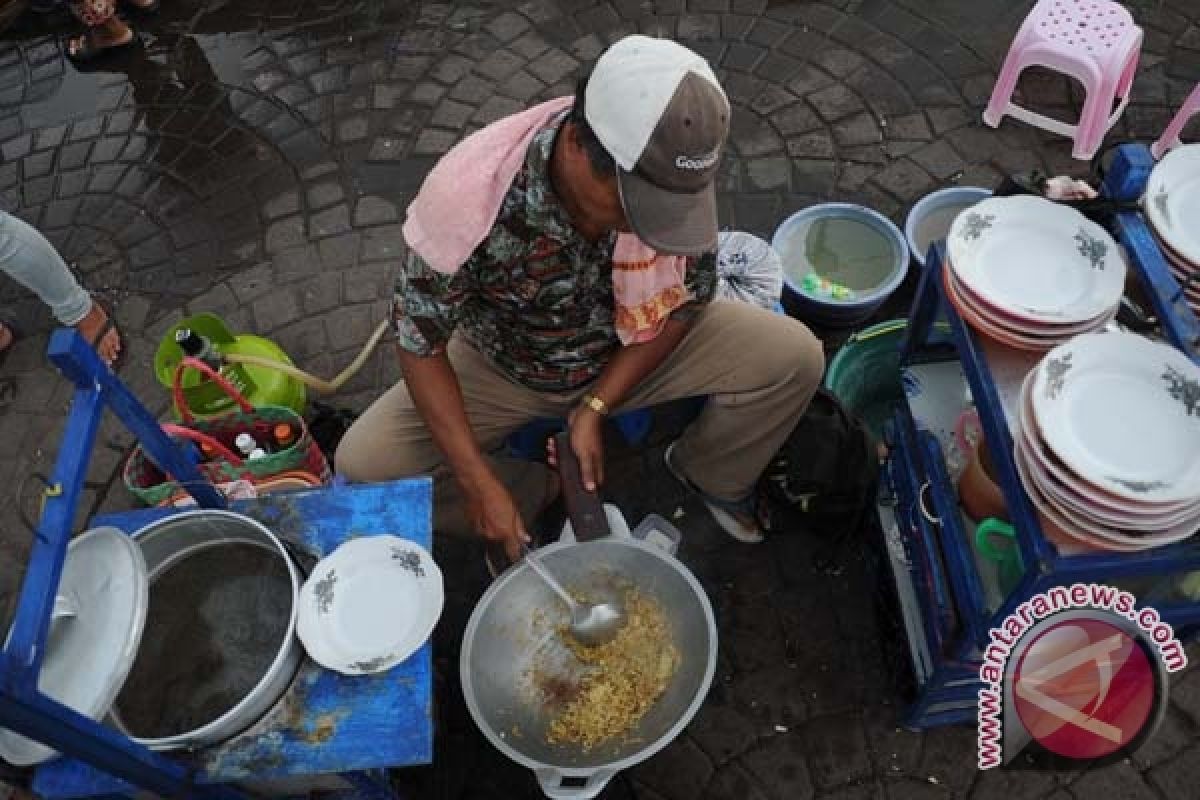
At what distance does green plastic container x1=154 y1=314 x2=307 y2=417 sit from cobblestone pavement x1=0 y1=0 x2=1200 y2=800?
457 mm

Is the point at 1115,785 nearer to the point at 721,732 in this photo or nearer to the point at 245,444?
the point at 721,732

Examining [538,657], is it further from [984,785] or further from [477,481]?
[984,785]

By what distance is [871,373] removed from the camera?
3.67 metres

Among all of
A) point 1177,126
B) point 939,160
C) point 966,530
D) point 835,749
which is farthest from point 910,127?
point 835,749

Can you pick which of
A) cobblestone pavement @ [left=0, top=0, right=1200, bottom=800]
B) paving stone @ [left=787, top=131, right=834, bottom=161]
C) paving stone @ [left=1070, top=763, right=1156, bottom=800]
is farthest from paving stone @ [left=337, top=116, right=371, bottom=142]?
paving stone @ [left=1070, top=763, right=1156, bottom=800]

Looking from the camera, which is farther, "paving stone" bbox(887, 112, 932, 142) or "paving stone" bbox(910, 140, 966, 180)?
"paving stone" bbox(887, 112, 932, 142)

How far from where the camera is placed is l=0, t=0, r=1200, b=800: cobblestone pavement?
3.09 metres

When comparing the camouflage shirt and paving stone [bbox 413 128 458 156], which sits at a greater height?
the camouflage shirt

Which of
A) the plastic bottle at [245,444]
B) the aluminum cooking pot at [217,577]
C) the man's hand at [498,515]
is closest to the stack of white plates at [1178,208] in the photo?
the man's hand at [498,515]

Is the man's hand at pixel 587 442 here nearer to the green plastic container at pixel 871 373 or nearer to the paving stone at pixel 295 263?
the green plastic container at pixel 871 373

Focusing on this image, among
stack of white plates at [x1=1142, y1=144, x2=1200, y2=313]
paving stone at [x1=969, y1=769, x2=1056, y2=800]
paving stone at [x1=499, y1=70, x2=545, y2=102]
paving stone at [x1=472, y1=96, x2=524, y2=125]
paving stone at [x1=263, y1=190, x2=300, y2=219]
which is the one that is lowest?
paving stone at [x1=969, y1=769, x2=1056, y2=800]

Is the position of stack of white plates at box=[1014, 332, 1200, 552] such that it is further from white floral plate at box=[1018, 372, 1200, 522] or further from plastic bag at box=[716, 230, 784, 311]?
plastic bag at box=[716, 230, 784, 311]

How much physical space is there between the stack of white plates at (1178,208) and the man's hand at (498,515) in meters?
2.08

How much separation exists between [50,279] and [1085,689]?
4.42 m
